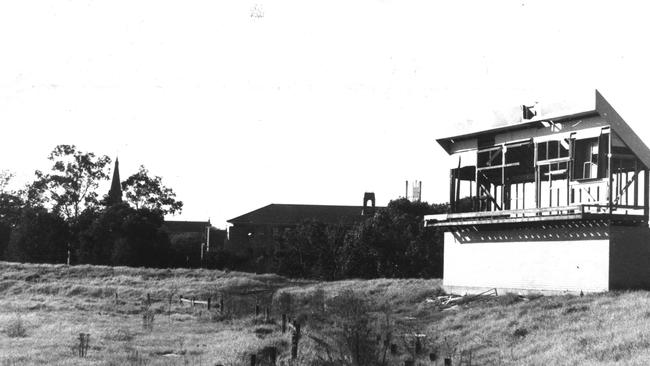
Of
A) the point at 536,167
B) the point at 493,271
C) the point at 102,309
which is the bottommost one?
the point at 102,309

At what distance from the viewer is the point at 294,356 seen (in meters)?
18.8

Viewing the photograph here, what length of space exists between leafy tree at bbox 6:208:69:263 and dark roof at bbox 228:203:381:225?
3837cm

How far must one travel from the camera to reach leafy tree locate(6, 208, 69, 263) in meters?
70.9

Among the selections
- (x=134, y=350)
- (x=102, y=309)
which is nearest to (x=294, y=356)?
(x=134, y=350)

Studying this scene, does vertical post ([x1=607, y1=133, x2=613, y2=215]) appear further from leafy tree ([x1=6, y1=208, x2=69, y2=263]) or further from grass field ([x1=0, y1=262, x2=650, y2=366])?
leafy tree ([x1=6, y1=208, x2=69, y2=263])

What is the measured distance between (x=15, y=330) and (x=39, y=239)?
163 ft

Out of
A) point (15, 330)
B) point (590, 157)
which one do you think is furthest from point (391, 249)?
point (15, 330)

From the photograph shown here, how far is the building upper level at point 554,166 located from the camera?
84.7 feet

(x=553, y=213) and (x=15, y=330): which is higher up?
(x=553, y=213)

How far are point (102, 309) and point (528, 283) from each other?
1883 centimetres

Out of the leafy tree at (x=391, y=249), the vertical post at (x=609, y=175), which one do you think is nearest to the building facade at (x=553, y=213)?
the vertical post at (x=609, y=175)

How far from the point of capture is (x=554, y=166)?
3011 centimetres

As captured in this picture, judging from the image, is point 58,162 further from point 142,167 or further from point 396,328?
point 396,328

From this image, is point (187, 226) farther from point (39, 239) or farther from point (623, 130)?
point (623, 130)
